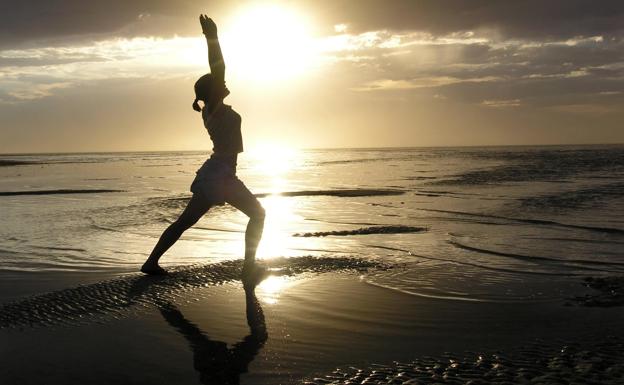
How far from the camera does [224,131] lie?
6.29m

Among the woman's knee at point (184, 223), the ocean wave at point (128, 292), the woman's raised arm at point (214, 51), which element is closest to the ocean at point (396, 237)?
the ocean wave at point (128, 292)

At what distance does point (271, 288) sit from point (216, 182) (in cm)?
125

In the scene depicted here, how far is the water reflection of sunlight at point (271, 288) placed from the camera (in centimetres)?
544

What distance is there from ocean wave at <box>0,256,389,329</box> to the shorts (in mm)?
846

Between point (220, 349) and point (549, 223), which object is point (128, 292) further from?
point (549, 223)

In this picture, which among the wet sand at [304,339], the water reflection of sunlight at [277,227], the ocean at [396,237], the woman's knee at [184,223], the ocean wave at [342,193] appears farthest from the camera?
the ocean wave at [342,193]

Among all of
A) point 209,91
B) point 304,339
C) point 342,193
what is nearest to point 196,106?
point 209,91

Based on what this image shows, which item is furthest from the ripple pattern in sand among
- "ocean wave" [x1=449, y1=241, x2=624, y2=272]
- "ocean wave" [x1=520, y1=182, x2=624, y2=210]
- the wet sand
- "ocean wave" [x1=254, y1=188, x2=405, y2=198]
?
"ocean wave" [x1=254, y1=188, x2=405, y2=198]

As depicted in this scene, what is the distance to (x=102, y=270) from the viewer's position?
693 centimetres

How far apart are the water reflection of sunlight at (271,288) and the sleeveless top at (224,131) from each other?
1.27 m

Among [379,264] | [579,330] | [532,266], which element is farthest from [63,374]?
[532,266]

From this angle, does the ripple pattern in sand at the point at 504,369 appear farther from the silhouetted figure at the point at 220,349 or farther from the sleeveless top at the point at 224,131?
the sleeveless top at the point at 224,131

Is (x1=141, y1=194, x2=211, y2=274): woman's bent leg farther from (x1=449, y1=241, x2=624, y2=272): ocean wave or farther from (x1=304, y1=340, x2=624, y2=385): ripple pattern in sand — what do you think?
(x1=449, y1=241, x2=624, y2=272): ocean wave

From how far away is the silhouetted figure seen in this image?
11.6 feet
